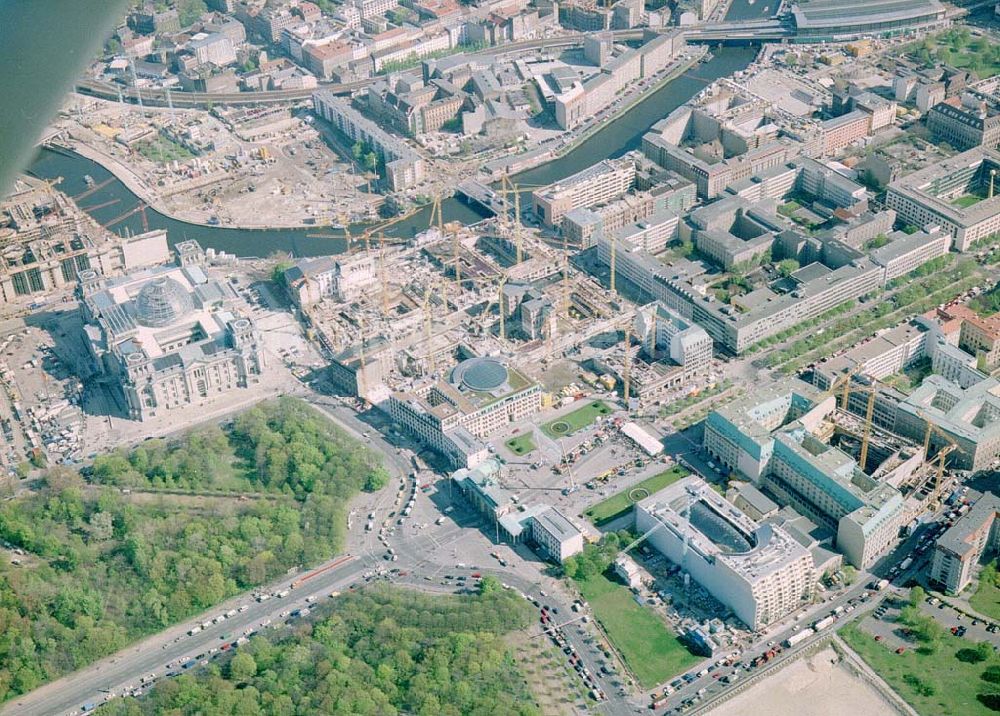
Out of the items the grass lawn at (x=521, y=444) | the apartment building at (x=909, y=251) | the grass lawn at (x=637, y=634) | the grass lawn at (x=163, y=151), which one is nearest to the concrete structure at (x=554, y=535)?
the grass lawn at (x=637, y=634)

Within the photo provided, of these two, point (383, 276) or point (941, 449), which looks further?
point (383, 276)

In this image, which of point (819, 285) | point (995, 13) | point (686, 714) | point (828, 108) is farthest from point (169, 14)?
point (686, 714)

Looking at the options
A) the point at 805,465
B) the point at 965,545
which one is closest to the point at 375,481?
the point at 805,465

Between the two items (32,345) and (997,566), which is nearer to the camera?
(997,566)

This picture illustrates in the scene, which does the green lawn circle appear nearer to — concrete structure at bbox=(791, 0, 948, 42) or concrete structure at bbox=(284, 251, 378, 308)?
concrete structure at bbox=(284, 251, 378, 308)

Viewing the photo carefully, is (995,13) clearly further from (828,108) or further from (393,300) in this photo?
(393,300)

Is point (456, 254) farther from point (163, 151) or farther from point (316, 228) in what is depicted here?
point (163, 151)
